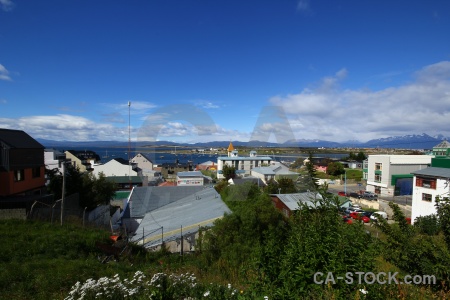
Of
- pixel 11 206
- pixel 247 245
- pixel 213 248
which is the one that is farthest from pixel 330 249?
pixel 11 206

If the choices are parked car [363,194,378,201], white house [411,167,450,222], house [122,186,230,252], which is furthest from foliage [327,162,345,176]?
house [122,186,230,252]

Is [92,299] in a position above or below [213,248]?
above

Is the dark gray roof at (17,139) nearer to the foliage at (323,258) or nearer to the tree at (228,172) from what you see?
the foliage at (323,258)

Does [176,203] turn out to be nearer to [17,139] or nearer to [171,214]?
[171,214]

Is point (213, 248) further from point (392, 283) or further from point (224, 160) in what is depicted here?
point (224, 160)

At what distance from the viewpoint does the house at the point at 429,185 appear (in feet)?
55.4

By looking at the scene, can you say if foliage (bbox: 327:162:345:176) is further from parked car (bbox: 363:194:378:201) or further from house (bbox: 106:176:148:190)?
house (bbox: 106:176:148:190)

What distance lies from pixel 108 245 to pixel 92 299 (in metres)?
4.48

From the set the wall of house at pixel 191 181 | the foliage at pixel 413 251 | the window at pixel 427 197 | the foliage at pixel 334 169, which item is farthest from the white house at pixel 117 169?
the foliage at pixel 334 169

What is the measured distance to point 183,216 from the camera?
12.6m

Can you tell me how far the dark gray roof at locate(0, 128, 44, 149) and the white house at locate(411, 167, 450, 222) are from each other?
80.7 feet

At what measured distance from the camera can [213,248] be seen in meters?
6.75

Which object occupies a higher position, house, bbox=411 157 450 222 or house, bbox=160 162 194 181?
house, bbox=411 157 450 222

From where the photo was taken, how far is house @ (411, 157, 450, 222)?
16.9 meters
